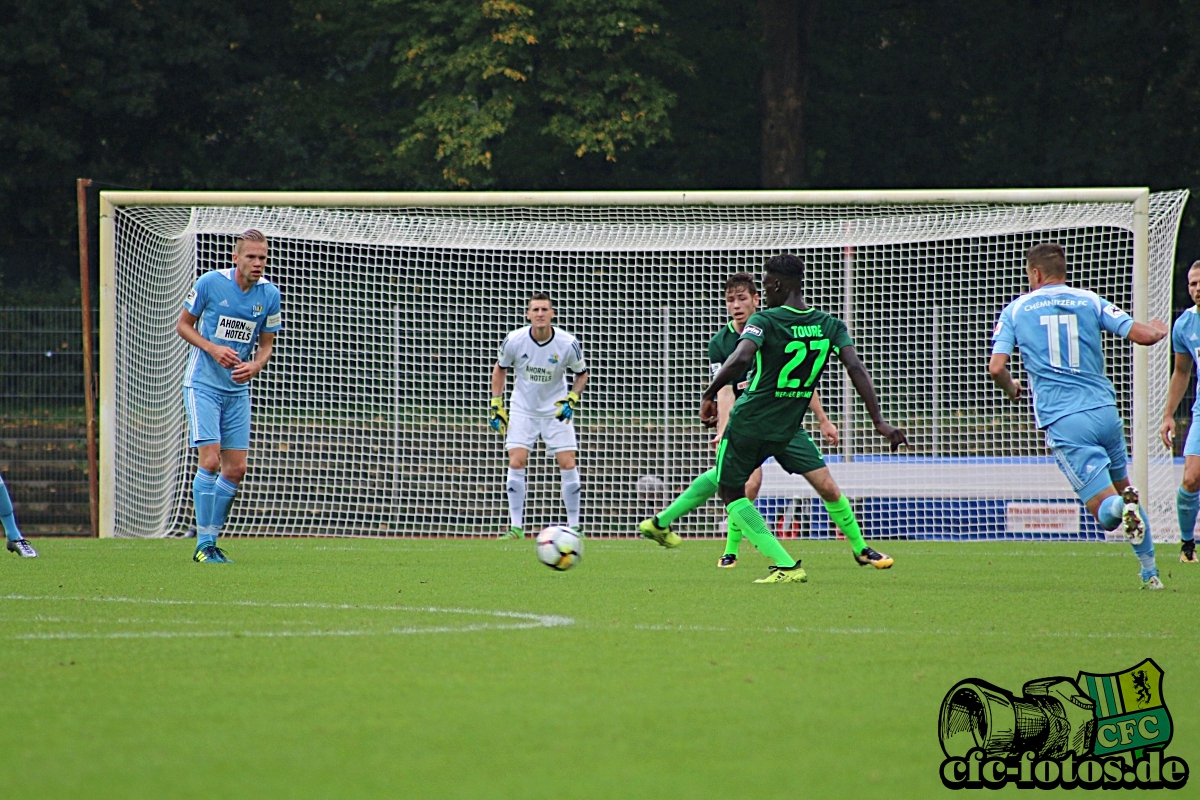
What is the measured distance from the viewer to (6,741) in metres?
4.11

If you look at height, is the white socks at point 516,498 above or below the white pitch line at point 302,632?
above

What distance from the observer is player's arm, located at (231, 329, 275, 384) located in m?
10.2

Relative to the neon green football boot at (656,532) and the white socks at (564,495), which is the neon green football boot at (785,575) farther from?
the white socks at (564,495)

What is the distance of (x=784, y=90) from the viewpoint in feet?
83.5

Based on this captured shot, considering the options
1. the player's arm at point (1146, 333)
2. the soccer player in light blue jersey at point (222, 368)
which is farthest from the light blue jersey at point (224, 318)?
the player's arm at point (1146, 333)

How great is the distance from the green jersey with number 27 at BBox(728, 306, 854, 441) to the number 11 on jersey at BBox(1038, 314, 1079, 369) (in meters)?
1.11

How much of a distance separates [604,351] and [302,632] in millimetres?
10368

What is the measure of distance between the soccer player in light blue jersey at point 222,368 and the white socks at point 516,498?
12.3ft

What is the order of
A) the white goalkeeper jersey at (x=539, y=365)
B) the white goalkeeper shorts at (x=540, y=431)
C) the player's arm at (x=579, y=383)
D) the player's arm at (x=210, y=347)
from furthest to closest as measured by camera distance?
the white goalkeeper shorts at (x=540, y=431) < the white goalkeeper jersey at (x=539, y=365) < the player's arm at (x=579, y=383) < the player's arm at (x=210, y=347)

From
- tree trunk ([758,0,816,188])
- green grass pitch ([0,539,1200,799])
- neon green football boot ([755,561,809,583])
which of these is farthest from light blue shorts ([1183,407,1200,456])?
tree trunk ([758,0,816,188])

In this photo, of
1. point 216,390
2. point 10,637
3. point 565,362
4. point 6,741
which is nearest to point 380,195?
point 565,362

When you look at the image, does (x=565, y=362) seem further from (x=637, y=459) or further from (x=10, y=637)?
(x=10, y=637)

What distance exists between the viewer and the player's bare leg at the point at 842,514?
9.04 metres

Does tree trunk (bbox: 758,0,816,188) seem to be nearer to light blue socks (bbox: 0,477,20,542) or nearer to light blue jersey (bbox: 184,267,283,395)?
light blue jersey (bbox: 184,267,283,395)
